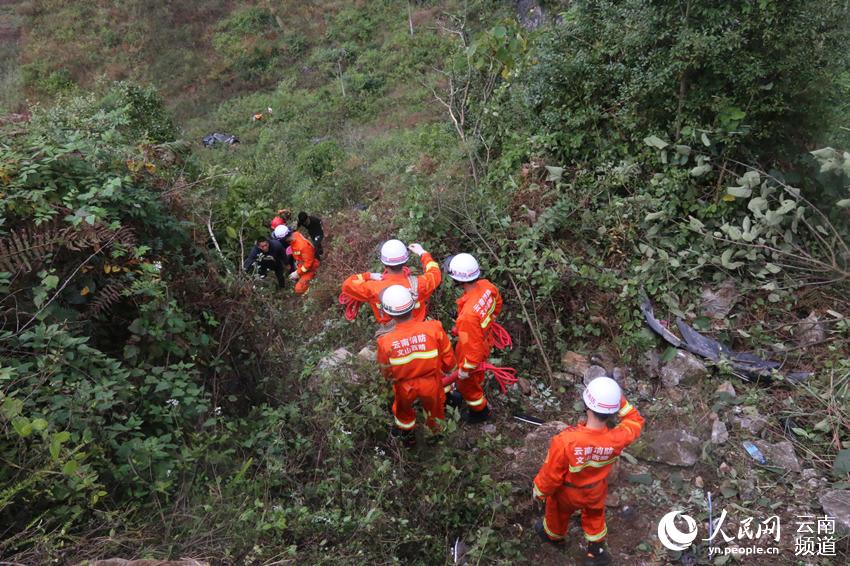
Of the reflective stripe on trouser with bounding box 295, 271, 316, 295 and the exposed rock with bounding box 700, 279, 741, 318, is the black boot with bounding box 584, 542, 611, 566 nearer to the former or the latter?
the exposed rock with bounding box 700, 279, 741, 318

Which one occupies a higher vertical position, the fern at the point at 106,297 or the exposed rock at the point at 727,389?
the fern at the point at 106,297

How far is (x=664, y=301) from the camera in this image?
5.35m

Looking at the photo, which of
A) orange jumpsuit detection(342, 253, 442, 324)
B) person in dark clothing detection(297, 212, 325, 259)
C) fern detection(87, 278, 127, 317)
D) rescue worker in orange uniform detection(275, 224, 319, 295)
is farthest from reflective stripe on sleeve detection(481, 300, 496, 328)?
person in dark clothing detection(297, 212, 325, 259)

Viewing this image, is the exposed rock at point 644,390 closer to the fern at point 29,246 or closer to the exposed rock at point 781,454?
the exposed rock at point 781,454

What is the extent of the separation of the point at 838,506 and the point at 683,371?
1486mm

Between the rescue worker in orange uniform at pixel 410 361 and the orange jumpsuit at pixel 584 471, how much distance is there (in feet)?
2.97

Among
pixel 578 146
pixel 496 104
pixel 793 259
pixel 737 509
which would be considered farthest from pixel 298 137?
pixel 737 509

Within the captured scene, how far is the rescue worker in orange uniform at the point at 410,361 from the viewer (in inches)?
158

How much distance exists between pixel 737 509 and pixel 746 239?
8.44 feet

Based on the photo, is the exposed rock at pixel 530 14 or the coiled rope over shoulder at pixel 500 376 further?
the exposed rock at pixel 530 14

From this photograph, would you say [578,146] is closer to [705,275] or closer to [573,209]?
[573,209]

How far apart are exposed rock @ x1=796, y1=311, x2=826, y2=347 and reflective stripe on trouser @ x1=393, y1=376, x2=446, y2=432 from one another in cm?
331

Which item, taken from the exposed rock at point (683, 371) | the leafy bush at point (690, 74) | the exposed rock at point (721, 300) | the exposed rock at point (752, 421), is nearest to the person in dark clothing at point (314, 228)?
the leafy bush at point (690, 74)

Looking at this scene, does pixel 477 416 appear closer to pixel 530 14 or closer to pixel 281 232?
pixel 281 232
